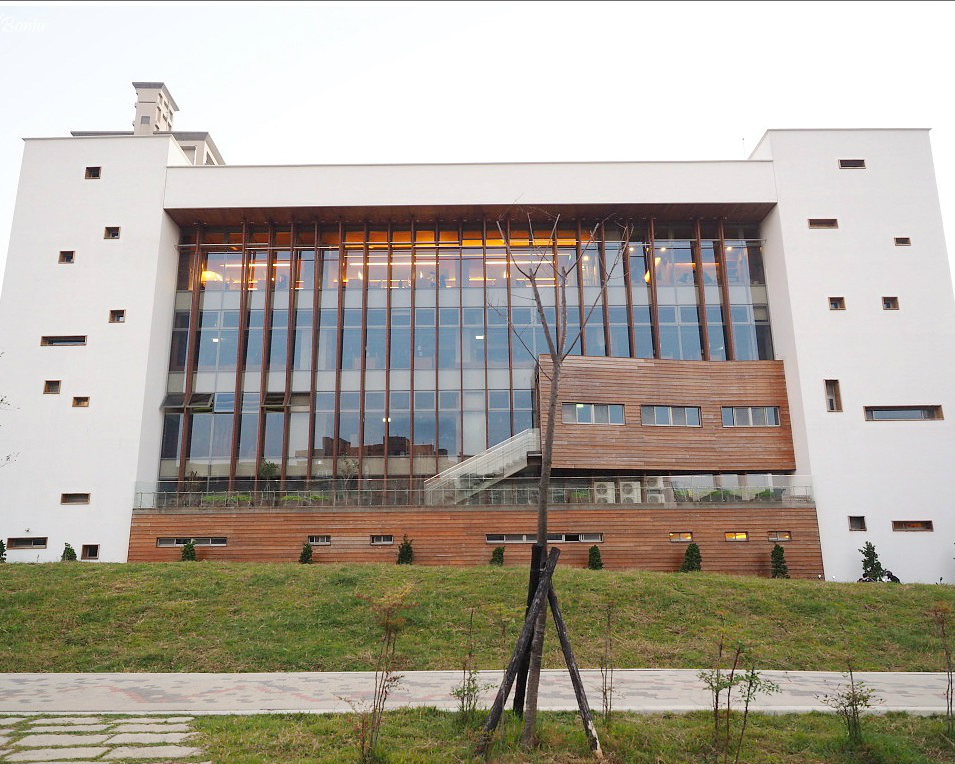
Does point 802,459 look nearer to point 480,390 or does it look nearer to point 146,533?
point 480,390

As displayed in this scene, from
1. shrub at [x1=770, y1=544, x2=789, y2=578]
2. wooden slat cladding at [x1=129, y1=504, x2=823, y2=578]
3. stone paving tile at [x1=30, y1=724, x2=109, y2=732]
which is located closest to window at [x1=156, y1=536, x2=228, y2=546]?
wooden slat cladding at [x1=129, y1=504, x2=823, y2=578]

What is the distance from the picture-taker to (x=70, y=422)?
28266 mm

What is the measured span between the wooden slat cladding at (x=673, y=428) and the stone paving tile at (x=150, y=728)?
65.9ft

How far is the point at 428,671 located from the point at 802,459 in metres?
21.4

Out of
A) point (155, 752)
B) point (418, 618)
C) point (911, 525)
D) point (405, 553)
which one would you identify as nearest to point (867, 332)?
point (911, 525)

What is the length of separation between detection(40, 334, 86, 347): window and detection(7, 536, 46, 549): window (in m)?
7.95

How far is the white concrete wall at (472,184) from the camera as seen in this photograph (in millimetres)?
30938

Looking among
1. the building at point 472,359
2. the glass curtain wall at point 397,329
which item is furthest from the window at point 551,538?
the glass curtain wall at point 397,329

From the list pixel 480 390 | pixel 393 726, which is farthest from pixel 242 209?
pixel 393 726

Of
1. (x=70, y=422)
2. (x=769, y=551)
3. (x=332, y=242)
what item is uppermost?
(x=332, y=242)

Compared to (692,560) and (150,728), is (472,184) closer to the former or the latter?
(692,560)

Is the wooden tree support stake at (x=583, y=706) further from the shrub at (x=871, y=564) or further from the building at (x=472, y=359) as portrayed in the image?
the shrub at (x=871, y=564)

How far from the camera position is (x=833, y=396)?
28.4 metres

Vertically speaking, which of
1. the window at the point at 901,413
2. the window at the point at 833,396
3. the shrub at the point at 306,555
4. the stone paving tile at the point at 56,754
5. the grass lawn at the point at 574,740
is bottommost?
the grass lawn at the point at 574,740
